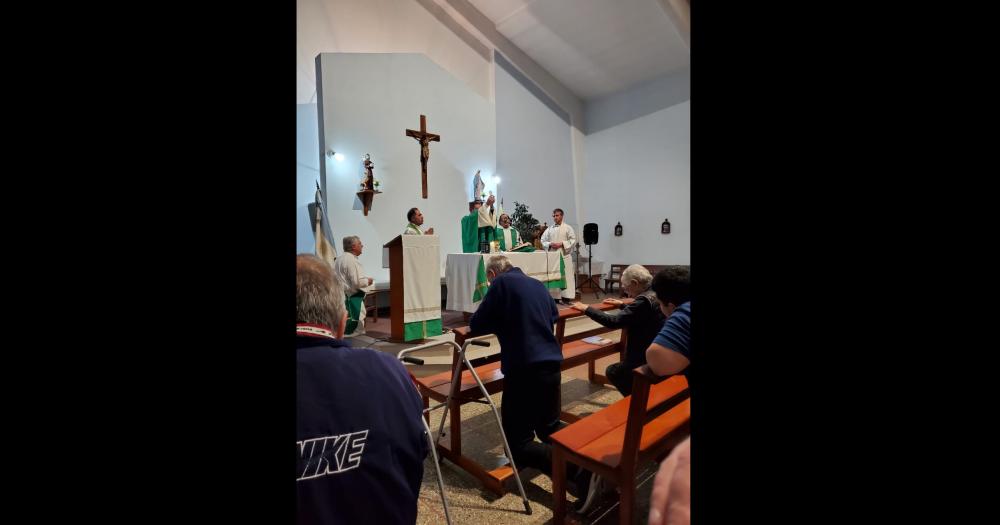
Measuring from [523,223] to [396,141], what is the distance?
3.39 m

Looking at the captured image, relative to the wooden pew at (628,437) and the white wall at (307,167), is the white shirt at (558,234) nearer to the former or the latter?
the white wall at (307,167)

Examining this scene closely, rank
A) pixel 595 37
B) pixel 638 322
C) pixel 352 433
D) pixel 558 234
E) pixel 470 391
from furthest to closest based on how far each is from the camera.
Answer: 1. pixel 595 37
2. pixel 558 234
3. pixel 638 322
4. pixel 470 391
5. pixel 352 433

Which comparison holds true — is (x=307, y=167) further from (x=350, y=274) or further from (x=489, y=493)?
(x=489, y=493)

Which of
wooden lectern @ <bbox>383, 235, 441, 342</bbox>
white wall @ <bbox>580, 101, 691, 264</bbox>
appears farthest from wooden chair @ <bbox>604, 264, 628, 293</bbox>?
wooden lectern @ <bbox>383, 235, 441, 342</bbox>

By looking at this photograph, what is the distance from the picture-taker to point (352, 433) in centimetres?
110

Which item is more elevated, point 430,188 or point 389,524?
point 430,188

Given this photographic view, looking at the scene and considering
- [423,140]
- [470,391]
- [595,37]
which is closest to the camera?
[470,391]

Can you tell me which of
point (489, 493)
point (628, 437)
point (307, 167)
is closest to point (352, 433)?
point (628, 437)

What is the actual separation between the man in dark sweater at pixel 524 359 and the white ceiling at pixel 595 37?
30.2 feet

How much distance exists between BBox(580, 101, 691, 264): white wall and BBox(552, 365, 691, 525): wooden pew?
9201mm
